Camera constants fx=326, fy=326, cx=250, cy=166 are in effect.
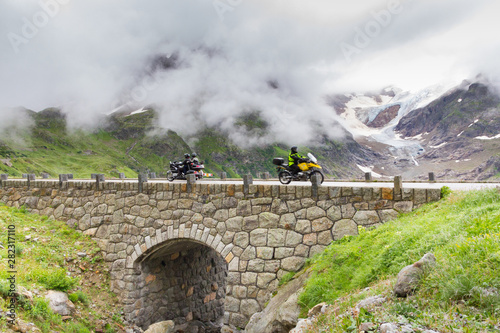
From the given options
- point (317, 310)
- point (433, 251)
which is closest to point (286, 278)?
point (317, 310)

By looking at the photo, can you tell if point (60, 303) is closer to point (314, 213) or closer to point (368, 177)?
point (314, 213)

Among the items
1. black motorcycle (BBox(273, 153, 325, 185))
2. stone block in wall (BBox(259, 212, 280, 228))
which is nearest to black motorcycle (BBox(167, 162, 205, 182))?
black motorcycle (BBox(273, 153, 325, 185))

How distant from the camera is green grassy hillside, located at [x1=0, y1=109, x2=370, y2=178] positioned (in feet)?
330

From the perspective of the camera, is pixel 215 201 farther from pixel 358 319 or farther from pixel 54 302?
pixel 358 319

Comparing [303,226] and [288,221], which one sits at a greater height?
[288,221]

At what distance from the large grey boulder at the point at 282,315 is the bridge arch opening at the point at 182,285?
521cm

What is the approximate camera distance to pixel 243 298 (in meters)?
11.5

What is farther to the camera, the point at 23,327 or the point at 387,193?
the point at 387,193

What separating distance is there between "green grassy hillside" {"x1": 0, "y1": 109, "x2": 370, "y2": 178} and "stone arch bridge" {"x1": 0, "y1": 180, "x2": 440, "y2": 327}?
261 feet

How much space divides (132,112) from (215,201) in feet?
588

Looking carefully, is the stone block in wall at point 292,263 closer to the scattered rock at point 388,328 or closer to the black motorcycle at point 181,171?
the scattered rock at point 388,328

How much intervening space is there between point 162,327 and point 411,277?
13.1 m

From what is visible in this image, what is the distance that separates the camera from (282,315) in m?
7.36

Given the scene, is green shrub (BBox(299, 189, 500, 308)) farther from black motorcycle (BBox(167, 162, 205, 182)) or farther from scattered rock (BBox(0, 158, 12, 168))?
scattered rock (BBox(0, 158, 12, 168))
